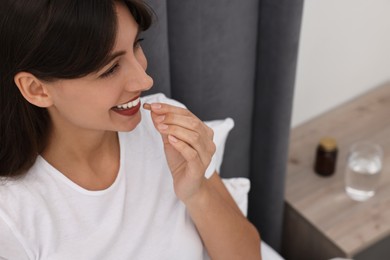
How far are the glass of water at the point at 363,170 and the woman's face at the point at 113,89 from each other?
809 mm

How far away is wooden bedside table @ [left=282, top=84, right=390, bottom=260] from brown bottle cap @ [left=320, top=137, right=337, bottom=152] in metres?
0.09

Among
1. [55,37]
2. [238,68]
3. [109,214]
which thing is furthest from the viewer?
[238,68]

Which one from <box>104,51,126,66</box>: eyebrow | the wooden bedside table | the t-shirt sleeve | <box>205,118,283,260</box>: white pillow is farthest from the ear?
A: the wooden bedside table

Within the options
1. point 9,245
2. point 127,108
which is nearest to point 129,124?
point 127,108

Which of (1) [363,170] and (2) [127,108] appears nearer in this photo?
→ (2) [127,108]

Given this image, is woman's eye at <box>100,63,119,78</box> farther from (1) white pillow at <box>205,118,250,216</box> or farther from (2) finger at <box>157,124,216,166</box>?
Answer: (1) white pillow at <box>205,118,250,216</box>

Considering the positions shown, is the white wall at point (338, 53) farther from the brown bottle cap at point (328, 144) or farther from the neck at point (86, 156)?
the neck at point (86, 156)

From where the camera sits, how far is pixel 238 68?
4.49 feet

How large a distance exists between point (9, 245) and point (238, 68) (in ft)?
2.08

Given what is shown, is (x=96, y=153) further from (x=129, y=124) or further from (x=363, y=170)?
(x=363, y=170)

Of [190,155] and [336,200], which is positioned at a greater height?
[190,155]

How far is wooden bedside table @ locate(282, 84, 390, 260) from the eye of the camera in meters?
1.51

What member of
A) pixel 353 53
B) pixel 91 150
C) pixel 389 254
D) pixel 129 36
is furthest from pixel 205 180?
pixel 353 53

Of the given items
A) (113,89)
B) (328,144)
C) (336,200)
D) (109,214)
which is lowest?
(336,200)
